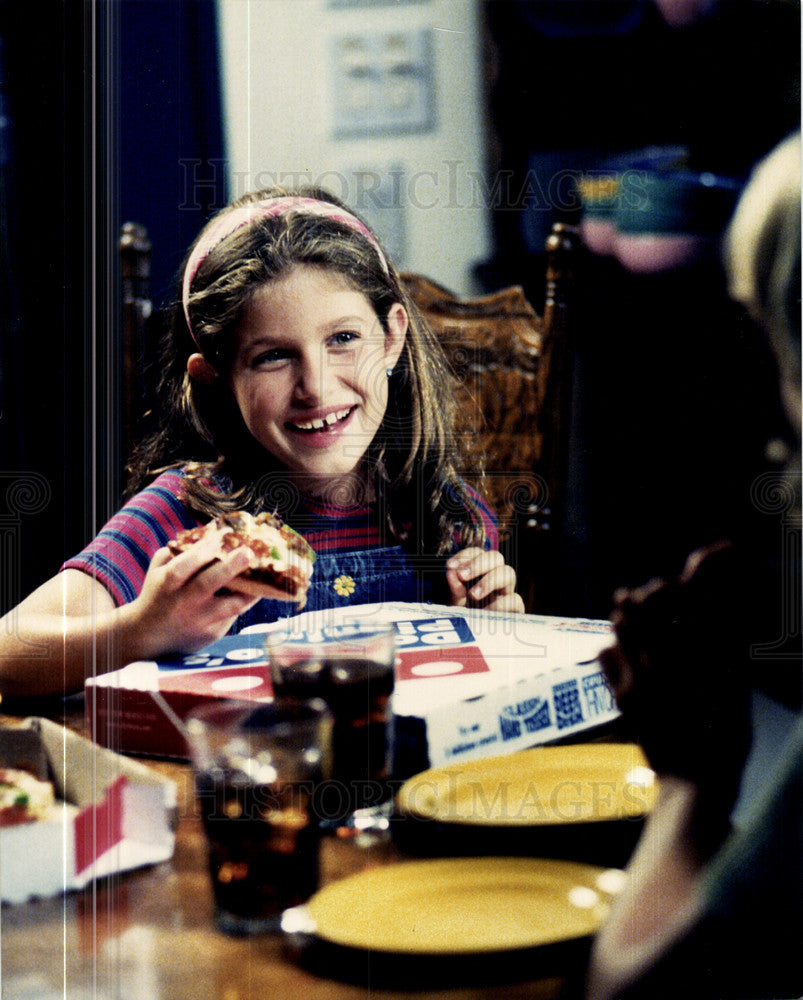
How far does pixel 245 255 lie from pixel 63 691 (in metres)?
0.40

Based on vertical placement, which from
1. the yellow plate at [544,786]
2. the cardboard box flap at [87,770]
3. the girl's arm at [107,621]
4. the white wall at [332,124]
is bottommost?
the yellow plate at [544,786]

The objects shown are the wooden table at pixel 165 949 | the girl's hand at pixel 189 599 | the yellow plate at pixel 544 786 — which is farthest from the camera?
the girl's hand at pixel 189 599

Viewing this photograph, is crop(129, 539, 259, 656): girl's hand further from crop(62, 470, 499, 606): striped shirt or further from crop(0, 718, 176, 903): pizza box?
crop(0, 718, 176, 903): pizza box

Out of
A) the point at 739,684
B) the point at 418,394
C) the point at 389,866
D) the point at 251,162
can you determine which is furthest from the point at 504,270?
the point at 389,866

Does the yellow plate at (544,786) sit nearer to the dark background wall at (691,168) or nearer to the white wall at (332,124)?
the dark background wall at (691,168)

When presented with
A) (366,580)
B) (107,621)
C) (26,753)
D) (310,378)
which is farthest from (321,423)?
(26,753)

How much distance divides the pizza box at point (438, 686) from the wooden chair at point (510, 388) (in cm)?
8

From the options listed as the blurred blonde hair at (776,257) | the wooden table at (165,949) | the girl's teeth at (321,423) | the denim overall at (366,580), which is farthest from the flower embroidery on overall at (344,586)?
the blurred blonde hair at (776,257)

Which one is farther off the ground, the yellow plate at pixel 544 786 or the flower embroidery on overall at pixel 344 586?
the flower embroidery on overall at pixel 344 586

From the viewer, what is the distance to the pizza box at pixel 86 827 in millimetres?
575

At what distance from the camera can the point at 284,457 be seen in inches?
33.2

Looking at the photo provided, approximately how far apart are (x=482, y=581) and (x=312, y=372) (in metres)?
0.24

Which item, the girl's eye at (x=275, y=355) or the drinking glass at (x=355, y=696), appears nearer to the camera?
the drinking glass at (x=355, y=696)

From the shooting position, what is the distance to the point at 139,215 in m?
0.85
